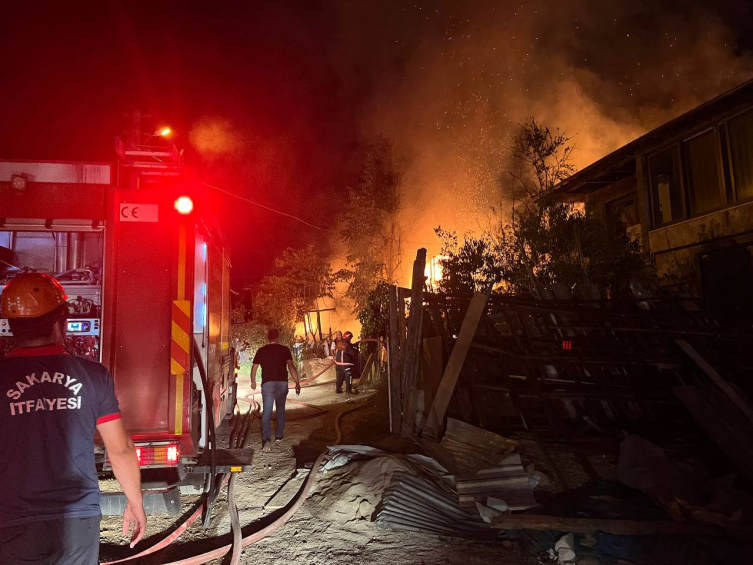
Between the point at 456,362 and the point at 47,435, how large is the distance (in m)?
4.66

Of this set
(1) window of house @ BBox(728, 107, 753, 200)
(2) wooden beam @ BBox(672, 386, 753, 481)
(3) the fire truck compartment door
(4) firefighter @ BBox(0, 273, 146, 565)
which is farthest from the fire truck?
(1) window of house @ BBox(728, 107, 753, 200)

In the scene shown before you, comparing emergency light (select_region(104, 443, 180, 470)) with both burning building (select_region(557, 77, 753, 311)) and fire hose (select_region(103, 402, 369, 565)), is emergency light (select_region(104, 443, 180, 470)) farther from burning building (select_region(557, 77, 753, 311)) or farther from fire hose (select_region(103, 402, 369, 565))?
burning building (select_region(557, 77, 753, 311))

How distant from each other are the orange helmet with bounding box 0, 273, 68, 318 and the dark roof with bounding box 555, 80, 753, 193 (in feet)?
37.1

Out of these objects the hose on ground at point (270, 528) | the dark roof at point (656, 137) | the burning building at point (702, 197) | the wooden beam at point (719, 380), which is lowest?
the hose on ground at point (270, 528)

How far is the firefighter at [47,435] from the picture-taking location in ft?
6.12

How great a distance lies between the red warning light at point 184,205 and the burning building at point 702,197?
8857 mm

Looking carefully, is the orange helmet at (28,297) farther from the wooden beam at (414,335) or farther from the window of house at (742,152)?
the window of house at (742,152)

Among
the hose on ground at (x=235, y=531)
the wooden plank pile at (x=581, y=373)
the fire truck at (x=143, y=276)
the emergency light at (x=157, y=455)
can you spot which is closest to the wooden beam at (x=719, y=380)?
the wooden plank pile at (x=581, y=373)

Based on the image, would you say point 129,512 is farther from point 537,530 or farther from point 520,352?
point 520,352

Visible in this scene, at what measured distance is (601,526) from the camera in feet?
12.5

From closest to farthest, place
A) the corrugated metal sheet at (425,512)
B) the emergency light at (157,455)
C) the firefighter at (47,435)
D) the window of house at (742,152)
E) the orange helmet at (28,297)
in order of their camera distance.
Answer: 1. the firefighter at (47,435)
2. the orange helmet at (28,297)
3. the emergency light at (157,455)
4. the corrugated metal sheet at (425,512)
5. the window of house at (742,152)

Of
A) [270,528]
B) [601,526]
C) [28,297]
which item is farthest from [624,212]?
[28,297]

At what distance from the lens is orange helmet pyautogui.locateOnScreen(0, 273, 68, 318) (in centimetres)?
202

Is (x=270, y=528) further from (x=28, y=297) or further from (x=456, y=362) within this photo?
(x=28, y=297)
